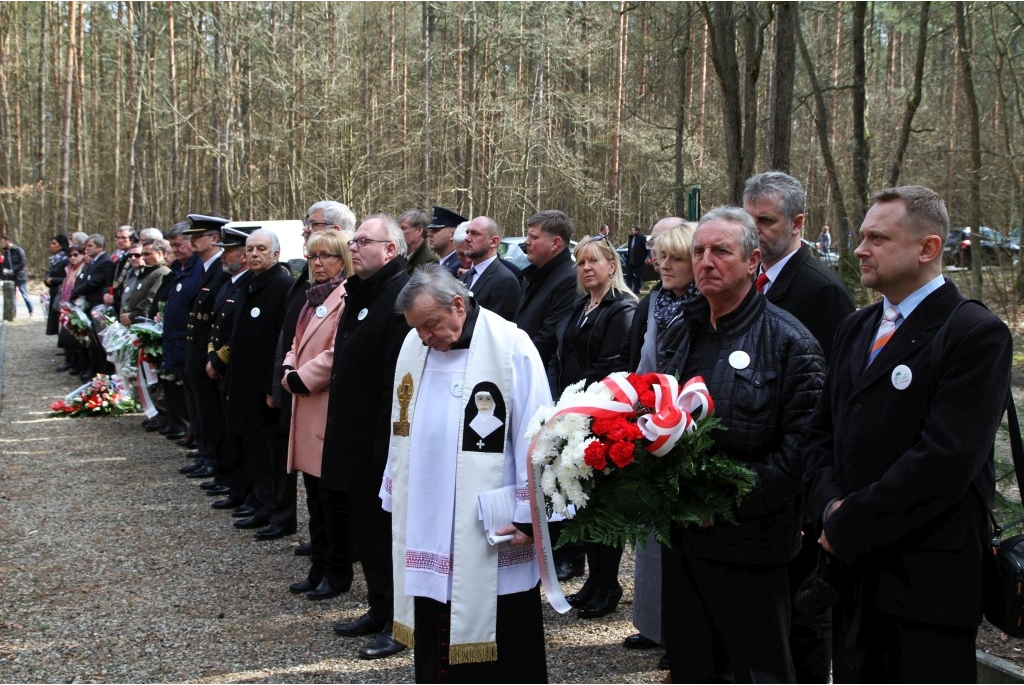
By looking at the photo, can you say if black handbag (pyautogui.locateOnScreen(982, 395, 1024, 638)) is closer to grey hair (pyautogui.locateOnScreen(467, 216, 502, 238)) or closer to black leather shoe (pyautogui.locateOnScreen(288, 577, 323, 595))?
black leather shoe (pyautogui.locateOnScreen(288, 577, 323, 595))

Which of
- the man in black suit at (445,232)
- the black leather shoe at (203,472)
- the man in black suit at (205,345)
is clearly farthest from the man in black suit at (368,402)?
Answer: the black leather shoe at (203,472)

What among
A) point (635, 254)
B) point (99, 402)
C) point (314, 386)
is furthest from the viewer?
point (635, 254)

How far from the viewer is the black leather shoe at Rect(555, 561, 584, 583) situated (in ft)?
20.5

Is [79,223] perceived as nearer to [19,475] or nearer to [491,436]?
[19,475]

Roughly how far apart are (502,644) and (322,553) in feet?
7.85

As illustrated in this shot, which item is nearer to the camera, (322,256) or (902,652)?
(902,652)

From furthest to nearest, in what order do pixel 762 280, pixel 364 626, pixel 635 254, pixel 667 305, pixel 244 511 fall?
pixel 635 254
pixel 244 511
pixel 364 626
pixel 667 305
pixel 762 280

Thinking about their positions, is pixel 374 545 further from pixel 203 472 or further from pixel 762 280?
pixel 203 472

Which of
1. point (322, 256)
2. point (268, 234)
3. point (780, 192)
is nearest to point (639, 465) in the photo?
point (780, 192)

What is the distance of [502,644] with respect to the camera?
3.94m

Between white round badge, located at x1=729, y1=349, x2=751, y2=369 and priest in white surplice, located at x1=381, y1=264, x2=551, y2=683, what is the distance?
0.90 metres

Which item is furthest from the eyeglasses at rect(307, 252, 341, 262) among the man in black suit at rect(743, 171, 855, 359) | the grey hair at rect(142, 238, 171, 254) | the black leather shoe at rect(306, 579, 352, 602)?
the grey hair at rect(142, 238, 171, 254)

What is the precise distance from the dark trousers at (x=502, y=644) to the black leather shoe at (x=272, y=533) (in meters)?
3.72

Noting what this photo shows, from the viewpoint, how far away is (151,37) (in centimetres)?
3609
